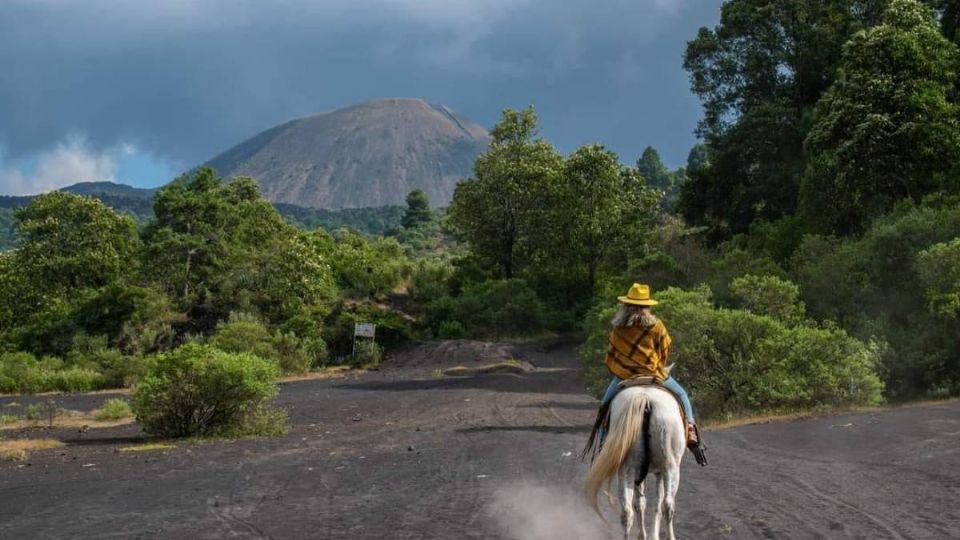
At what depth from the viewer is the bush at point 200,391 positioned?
16781 mm

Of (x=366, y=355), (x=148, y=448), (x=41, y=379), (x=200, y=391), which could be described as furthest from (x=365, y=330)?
(x=148, y=448)

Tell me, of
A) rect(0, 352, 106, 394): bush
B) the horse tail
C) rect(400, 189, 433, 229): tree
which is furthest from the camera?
rect(400, 189, 433, 229): tree

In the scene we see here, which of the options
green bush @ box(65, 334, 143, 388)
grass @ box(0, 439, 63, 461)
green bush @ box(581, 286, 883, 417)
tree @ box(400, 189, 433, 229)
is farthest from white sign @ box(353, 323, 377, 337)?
Result: tree @ box(400, 189, 433, 229)

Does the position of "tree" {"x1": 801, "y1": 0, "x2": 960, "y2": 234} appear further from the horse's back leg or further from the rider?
the horse's back leg

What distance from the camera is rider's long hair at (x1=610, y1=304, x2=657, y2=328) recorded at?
7.40m

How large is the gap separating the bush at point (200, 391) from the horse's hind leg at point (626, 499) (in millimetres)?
11657

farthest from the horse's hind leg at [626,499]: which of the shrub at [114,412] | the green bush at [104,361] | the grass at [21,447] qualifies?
the green bush at [104,361]

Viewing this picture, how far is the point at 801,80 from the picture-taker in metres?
45.2

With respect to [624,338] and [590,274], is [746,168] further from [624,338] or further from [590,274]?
[624,338]

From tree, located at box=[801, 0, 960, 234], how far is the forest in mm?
74

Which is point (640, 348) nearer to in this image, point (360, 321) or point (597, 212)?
point (360, 321)

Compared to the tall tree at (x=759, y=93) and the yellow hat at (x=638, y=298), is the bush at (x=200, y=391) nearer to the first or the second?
the yellow hat at (x=638, y=298)

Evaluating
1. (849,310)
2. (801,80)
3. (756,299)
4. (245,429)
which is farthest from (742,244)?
(245,429)

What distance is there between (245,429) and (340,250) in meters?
39.4
